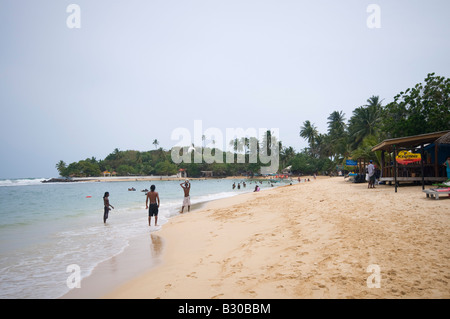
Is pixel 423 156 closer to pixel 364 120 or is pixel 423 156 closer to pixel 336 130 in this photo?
pixel 364 120

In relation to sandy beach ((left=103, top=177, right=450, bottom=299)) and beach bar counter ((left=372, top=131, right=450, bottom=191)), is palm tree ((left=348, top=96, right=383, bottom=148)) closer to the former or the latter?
beach bar counter ((left=372, top=131, right=450, bottom=191))

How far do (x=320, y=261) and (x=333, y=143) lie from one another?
61.2 meters

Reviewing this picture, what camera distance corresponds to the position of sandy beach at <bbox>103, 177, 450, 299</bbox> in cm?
337

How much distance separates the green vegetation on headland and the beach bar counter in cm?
545

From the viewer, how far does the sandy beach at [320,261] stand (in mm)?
3371

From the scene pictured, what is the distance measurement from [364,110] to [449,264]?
152 feet

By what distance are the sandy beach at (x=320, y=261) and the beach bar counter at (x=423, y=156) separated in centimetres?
689

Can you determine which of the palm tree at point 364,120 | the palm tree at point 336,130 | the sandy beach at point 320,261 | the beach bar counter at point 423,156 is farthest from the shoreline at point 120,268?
the palm tree at point 336,130

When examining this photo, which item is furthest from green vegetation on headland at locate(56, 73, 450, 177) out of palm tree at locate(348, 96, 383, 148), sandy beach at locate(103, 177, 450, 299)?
sandy beach at locate(103, 177, 450, 299)

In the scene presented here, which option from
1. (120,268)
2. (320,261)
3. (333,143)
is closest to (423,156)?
(320,261)

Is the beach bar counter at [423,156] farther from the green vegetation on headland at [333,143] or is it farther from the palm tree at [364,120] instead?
the palm tree at [364,120]

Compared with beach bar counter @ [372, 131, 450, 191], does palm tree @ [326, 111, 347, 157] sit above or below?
above

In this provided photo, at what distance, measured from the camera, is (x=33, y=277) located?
5613mm
